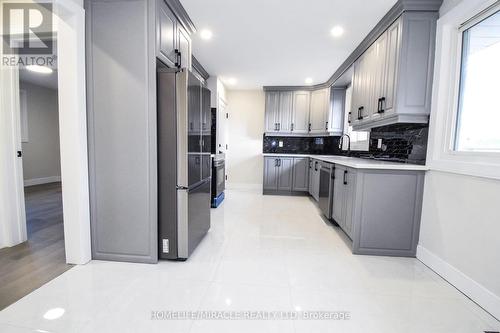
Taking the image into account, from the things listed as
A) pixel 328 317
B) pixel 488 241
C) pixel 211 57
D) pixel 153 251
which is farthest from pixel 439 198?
pixel 211 57

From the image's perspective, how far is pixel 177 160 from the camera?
204cm

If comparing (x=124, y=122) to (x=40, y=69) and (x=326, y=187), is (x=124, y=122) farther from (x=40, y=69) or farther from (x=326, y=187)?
(x=40, y=69)

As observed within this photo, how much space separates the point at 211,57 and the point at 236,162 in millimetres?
2691

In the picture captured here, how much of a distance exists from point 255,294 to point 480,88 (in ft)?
7.83

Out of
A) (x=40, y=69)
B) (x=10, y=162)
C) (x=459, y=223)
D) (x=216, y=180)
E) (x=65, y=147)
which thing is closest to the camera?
(x=459, y=223)

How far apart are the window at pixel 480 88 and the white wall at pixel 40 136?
7769 mm

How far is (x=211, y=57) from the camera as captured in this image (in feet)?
12.3

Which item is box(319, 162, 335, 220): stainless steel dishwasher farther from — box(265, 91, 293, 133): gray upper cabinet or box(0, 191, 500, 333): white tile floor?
box(265, 91, 293, 133): gray upper cabinet

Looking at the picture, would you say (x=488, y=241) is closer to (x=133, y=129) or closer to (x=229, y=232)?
(x=229, y=232)

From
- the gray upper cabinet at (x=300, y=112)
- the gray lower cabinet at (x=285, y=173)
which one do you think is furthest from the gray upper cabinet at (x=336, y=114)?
the gray lower cabinet at (x=285, y=173)

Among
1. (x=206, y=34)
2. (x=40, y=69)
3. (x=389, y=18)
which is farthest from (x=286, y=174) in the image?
(x=40, y=69)

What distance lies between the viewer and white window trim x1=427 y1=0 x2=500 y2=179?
1.88m

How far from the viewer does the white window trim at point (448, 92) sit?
6.16 ft

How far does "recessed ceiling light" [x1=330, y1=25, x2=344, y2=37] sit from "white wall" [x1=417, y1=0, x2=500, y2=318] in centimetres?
95
